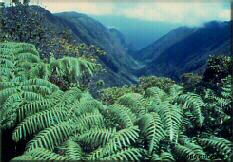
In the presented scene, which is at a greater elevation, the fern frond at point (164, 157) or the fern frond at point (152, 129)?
the fern frond at point (152, 129)

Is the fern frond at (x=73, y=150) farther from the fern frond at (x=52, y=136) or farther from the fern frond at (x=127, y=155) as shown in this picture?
the fern frond at (x=127, y=155)

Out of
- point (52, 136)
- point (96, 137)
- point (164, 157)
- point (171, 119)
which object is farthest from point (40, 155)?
point (171, 119)

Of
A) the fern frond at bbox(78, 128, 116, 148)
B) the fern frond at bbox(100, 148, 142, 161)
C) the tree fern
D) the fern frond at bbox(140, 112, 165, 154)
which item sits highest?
the tree fern

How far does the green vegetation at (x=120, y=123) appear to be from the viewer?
13.4ft

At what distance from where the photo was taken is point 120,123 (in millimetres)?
4582

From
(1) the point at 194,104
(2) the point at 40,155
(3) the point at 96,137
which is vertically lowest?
(2) the point at 40,155

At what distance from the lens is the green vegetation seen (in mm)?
4078

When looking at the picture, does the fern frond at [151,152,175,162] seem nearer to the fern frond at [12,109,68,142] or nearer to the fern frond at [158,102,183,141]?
the fern frond at [158,102,183,141]

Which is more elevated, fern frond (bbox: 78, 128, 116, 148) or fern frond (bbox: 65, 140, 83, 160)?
fern frond (bbox: 78, 128, 116, 148)

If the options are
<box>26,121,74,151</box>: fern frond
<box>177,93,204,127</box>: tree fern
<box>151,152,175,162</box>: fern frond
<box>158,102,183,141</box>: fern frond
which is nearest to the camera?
<box>151,152,175,162</box>: fern frond

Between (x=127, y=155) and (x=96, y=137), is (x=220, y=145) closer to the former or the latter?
(x=127, y=155)

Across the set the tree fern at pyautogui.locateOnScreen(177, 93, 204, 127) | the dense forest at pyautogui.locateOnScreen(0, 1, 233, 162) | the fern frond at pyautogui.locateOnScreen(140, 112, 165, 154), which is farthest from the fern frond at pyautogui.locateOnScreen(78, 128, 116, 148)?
the tree fern at pyautogui.locateOnScreen(177, 93, 204, 127)

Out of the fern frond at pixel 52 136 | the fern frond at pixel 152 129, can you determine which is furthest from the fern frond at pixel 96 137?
the fern frond at pixel 152 129

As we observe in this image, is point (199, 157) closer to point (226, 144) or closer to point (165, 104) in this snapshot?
point (226, 144)
